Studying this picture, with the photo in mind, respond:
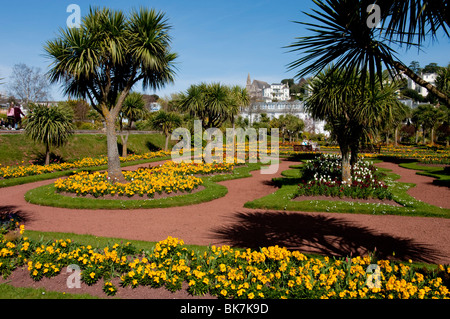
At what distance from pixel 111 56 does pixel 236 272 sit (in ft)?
37.3

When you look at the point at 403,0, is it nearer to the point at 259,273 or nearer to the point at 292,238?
the point at 259,273

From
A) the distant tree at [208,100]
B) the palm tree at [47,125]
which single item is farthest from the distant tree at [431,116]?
the palm tree at [47,125]

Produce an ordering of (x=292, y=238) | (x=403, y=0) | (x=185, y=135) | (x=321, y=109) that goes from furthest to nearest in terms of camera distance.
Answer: (x=185, y=135)
(x=321, y=109)
(x=292, y=238)
(x=403, y=0)

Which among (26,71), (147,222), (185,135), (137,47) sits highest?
(26,71)

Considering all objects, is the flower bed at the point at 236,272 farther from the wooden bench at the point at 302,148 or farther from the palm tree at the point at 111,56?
the wooden bench at the point at 302,148

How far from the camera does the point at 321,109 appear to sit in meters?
11.9

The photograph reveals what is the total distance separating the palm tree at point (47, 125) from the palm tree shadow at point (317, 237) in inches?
575

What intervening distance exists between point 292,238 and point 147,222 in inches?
162

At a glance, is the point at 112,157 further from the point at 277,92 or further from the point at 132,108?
the point at 277,92

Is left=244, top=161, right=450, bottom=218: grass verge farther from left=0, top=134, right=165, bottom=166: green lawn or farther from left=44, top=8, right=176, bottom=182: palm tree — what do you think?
left=0, top=134, right=165, bottom=166: green lawn

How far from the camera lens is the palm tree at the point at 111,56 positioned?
1173 cm

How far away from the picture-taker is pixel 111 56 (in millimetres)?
12695
